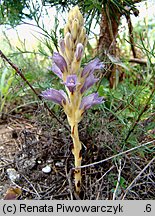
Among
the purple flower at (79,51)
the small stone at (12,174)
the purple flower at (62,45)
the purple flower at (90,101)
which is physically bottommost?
the small stone at (12,174)

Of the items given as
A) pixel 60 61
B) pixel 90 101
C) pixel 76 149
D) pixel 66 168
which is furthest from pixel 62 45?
pixel 66 168

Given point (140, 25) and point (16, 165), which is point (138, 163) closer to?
point (16, 165)

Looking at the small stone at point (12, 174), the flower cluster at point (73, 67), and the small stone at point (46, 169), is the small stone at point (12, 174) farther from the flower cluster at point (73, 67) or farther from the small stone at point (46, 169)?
A: the flower cluster at point (73, 67)

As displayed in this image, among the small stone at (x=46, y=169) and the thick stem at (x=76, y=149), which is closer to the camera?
the thick stem at (x=76, y=149)

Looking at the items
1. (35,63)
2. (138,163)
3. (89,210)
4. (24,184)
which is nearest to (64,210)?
(89,210)

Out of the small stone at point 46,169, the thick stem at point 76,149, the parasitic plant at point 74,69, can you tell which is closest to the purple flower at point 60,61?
the parasitic plant at point 74,69

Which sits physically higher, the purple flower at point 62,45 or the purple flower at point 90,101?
the purple flower at point 62,45
